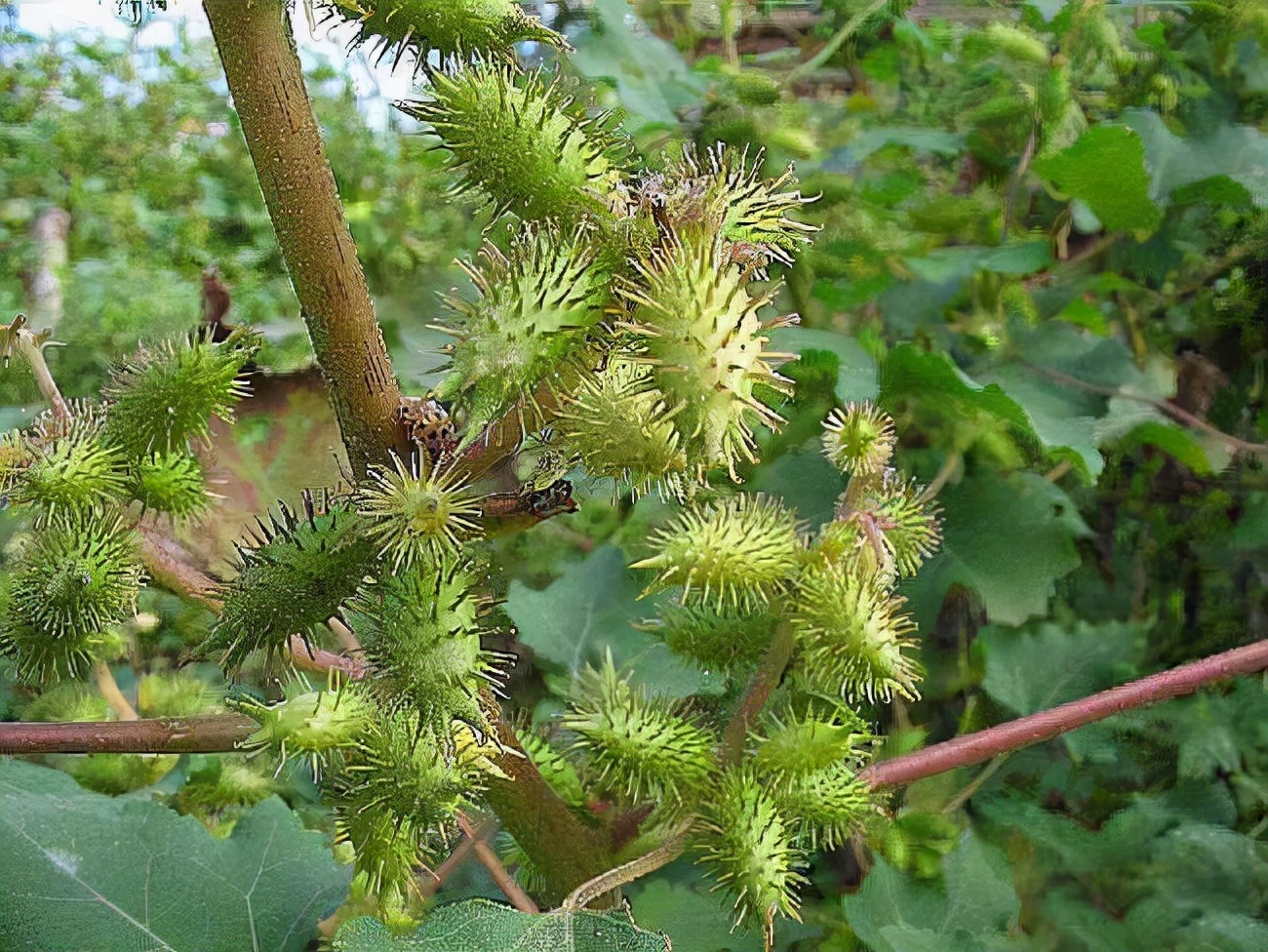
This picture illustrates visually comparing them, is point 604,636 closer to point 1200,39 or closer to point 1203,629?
point 1203,629

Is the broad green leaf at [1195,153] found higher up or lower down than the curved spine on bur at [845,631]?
higher up

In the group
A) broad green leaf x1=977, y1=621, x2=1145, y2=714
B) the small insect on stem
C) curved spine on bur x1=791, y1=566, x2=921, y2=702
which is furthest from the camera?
broad green leaf x1=977, y1=621, x2=1145, y2=714

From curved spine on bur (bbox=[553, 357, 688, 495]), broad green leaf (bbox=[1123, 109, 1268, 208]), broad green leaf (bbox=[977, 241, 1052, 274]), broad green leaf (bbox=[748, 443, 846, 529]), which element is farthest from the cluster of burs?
broad green leaf (bbox=[1123, 109, 1268, 208])

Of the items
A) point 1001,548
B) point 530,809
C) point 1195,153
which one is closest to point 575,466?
point 530,809

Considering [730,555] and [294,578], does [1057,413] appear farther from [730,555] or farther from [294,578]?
[294,578]

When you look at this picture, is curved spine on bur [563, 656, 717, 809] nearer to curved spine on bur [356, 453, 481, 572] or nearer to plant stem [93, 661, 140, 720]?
curved spine on bur [356, 453, 481, 572]

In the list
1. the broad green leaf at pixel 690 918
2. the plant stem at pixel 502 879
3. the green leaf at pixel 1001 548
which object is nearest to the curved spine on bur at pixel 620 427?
the plant stem at pixel 502 879

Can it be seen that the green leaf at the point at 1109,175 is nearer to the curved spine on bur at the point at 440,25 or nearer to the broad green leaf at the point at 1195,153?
the broad green leaf at the point at 1195,153

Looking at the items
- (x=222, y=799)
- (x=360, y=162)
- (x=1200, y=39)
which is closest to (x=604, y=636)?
(x=222, y=799)
